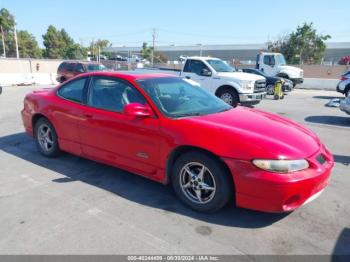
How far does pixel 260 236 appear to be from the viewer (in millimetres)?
3205

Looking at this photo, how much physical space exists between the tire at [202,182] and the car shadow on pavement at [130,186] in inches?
5.2

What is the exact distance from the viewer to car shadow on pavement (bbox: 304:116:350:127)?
9.50 metres

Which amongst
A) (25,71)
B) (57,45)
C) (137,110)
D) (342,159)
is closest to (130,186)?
(137,110)

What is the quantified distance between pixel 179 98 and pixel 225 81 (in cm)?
779

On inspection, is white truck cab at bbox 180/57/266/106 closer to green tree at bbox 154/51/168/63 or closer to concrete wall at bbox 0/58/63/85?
concrete wall at bbox 0/58/63/85

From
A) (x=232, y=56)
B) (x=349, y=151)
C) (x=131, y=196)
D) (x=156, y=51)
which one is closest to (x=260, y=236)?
(x=131, y=196)

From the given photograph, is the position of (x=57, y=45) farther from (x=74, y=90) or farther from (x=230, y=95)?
(x=74, y=90)

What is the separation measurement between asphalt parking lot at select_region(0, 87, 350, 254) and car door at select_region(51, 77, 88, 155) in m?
0.42

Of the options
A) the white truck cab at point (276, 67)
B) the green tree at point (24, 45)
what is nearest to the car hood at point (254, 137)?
the white truck cab at point (276, 67)

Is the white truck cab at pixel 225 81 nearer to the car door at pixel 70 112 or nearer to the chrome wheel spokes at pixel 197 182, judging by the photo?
the car door at pixel 70 112

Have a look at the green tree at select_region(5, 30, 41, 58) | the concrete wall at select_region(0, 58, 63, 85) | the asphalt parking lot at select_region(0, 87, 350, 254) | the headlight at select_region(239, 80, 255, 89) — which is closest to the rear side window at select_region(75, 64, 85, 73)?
the concrete wall at select_region(0, 58, 63, 85)

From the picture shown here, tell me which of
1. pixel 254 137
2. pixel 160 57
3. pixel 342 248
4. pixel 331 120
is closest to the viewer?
pixel 342 248

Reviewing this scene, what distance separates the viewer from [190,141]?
3.51 m

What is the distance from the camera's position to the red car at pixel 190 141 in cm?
316
